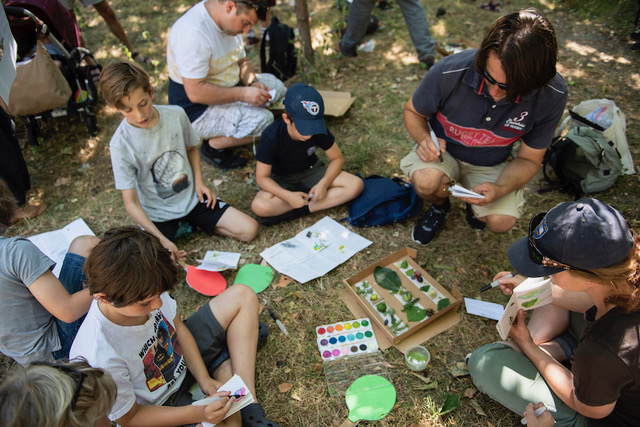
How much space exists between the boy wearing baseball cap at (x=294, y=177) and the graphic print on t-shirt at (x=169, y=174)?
565 mm

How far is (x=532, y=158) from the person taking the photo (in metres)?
2.60

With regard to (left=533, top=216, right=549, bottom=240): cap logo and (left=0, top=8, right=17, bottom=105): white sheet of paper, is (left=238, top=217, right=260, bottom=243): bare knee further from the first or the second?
(left=533, top=216, right=549, bottom=240): cap logo

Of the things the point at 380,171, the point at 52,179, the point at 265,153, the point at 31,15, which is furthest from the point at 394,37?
the point at 52,179

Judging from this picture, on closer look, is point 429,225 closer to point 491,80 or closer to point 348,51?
point 491,80

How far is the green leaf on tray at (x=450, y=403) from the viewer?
208cm

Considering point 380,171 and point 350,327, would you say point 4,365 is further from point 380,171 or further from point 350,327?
point 380,171

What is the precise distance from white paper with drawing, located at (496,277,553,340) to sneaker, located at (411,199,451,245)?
41.9 inches

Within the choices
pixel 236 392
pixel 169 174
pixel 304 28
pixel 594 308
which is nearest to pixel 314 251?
pixel 169 174

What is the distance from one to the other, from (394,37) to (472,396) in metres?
4.86

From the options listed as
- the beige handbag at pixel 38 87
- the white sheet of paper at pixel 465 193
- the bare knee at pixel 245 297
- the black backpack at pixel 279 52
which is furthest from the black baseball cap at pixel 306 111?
the beige handbag at pixel 38 87

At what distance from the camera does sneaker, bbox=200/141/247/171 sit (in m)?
3.88

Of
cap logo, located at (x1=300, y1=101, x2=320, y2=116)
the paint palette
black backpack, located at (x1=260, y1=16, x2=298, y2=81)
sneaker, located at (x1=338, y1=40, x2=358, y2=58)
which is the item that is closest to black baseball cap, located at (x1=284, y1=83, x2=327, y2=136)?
cap logo, located at (x1=300, y1=101, x2=320, y2=116)

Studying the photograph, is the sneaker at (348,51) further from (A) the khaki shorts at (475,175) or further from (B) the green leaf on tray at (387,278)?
(B) the green leaf on tray at (387,278)

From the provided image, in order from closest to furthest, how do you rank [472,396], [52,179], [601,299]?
[601,299] → [472,396] → [52,179]
